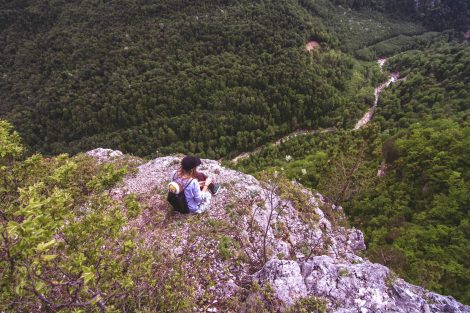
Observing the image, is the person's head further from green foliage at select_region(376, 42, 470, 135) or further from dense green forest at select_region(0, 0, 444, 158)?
green foliage at select_region(376, 42, 470, 135)

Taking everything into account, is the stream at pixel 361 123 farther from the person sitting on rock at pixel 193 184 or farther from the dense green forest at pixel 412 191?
the person sitting on rock at pixel 193 184

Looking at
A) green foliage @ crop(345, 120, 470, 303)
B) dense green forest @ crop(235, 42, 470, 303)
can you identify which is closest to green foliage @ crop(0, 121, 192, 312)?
dense green forest @ crop(235, 42, 470, 303)

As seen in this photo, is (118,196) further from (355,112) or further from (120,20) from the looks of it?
(120,20)

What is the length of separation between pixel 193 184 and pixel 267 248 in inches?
190

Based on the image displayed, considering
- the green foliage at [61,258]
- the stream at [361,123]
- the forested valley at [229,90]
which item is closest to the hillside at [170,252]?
the green foliage at [61,258]

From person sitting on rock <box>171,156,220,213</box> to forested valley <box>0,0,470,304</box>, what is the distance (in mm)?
23614

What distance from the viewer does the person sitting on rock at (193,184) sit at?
39.9 feet

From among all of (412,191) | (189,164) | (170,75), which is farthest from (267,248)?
(170,75)

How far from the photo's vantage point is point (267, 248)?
13.8 m

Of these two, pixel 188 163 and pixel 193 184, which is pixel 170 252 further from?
pixel 188 163

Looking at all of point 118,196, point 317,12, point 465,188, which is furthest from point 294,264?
point 317,12

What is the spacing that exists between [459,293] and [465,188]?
1404 centimetres

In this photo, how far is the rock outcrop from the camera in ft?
34.9

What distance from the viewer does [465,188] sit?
3206cm
